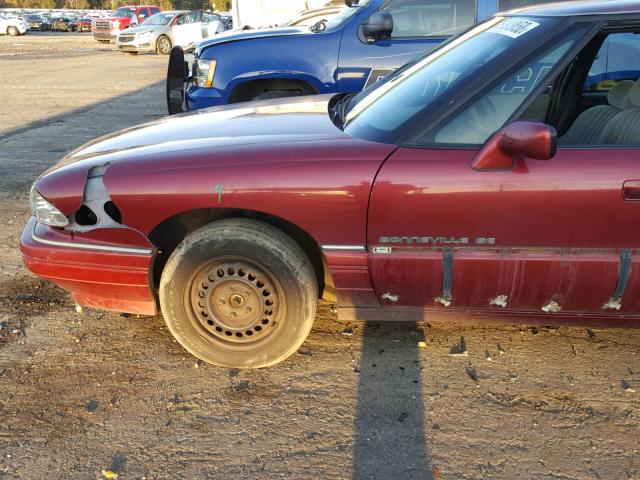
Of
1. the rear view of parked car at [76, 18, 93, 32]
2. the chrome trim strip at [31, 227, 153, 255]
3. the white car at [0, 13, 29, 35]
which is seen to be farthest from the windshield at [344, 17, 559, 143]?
the rear view of parked car at [76, 18, 93, 32]

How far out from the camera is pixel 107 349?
3258mm

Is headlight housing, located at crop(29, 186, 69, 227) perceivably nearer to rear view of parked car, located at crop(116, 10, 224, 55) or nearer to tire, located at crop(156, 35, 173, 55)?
rear view of parked car, located at crop(116, 10, 224, 55)

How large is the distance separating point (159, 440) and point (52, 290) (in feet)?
5.79

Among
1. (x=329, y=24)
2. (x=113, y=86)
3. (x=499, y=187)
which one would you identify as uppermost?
(x=329, y=24)

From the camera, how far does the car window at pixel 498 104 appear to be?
8.98ft

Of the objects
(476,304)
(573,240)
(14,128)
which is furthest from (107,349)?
(14,128)

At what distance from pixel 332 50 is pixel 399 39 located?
2.14 ft

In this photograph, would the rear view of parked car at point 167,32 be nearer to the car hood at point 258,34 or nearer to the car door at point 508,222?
the car hood at point 258,34

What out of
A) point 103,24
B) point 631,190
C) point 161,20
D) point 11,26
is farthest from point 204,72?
point 11,26

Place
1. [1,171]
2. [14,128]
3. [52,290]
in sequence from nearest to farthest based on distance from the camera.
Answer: [52,290] → [1,171] → [14,128]

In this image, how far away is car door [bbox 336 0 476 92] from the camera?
5.71 m

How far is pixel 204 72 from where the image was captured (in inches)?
233

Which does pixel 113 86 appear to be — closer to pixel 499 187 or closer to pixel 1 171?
pixel 1 171

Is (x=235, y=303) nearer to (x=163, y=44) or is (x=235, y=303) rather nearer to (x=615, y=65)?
(x=615, y=65)
